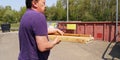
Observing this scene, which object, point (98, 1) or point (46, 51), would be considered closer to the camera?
point (46, 51)

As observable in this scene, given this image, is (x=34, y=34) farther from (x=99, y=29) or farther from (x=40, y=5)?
(x=99, y=29)

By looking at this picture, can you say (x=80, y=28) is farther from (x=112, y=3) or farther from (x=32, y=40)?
(x=112, y=3)

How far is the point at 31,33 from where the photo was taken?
3.67 meters

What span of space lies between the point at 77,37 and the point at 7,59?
13.0m

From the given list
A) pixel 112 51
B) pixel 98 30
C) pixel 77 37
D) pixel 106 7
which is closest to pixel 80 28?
pixel 98 30

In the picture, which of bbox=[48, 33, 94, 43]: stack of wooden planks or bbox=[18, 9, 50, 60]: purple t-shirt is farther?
bbox=[48, 33, 94, 43]: stack of wooden planks

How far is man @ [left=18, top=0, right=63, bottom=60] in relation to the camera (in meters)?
3.61

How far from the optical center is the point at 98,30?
28.5 metres

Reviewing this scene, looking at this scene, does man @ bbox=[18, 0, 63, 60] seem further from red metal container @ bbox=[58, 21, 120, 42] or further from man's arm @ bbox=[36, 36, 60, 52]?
red metal container @ bbox=[58, 21, 120, 42]

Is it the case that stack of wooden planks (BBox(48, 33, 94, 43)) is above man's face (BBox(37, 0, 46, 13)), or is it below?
below

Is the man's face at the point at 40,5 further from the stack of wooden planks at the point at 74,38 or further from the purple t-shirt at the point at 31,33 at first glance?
the stack of wooden planks at the point at 74,38

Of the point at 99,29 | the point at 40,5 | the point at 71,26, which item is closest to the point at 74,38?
the point at 40,5

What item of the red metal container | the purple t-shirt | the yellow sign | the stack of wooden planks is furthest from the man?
the yellow sign

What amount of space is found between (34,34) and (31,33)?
2.0 inches
